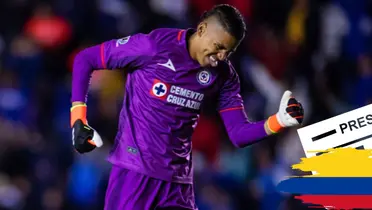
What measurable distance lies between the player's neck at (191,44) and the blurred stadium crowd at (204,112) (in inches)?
130

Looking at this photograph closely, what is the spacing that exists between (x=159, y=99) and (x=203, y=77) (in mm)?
242

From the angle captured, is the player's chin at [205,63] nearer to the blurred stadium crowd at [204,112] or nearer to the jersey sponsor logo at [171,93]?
the jersey sponsor logo at [171,93]

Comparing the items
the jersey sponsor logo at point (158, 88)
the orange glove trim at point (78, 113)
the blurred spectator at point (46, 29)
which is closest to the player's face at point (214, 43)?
the jersey sponsor logo at point (158, 88)

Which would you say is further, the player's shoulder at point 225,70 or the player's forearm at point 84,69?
the player's shoulder at point 225,70

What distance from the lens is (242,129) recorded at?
171 inches

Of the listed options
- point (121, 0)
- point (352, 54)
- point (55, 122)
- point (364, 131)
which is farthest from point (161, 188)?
point (121, 0)

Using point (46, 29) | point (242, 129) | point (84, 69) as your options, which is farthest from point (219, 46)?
point (46, 29)

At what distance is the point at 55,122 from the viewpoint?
8578 mm

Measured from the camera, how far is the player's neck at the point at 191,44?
13.9 feet

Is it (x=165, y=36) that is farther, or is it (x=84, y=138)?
(x=165, y=36)

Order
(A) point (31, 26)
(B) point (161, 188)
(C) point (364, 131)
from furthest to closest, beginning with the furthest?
(A) point (31, 26) → (B) point (161, 188) → (C) point (364, 131)

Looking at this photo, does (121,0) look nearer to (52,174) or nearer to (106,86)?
(106,86)

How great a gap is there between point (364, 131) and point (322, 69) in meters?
5.53

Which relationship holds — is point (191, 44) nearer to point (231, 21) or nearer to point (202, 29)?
point (202, 29)
